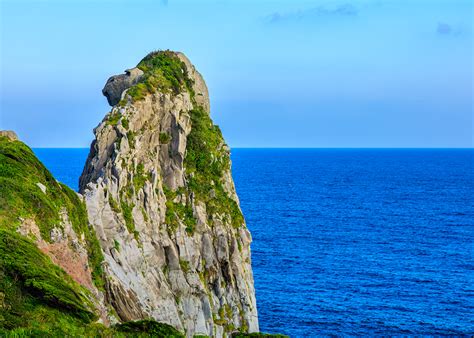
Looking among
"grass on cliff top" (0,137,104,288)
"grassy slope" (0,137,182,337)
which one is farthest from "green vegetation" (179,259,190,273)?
"grassy slope" (0,137,182,337)

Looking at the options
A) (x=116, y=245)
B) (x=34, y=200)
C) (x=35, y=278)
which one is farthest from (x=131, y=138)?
(x=35, y=278)

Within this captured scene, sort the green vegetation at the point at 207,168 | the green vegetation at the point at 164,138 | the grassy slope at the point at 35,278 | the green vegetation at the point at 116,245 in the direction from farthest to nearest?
the green vegetation at the point at 207,168 → the green vegetation at the point at 164,138 → the green vegetation at the point at 116,245 → the grassy slope at the point at 35,278

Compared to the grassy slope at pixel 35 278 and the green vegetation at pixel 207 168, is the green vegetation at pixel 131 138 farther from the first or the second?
the grassy slope at pixel 35 278

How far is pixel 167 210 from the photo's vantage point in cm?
5706

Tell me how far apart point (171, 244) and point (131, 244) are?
19.5 ft

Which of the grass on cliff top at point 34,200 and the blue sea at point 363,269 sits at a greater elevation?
the grass on cliff top at point 34,200

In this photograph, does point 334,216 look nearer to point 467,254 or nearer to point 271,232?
point 271,232

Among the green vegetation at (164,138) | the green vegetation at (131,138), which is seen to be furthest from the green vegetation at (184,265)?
the green vegetation at (164,138)

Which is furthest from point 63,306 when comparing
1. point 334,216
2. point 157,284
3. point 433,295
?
point 334,216

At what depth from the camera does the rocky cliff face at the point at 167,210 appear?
49.4 m

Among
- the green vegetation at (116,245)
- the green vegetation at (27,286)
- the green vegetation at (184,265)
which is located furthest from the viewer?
the green vegetation at (184,265)

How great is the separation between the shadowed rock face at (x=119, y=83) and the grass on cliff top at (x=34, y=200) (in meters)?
19.2

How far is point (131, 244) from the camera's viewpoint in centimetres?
5034

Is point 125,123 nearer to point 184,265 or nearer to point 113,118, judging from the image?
point 113,118
